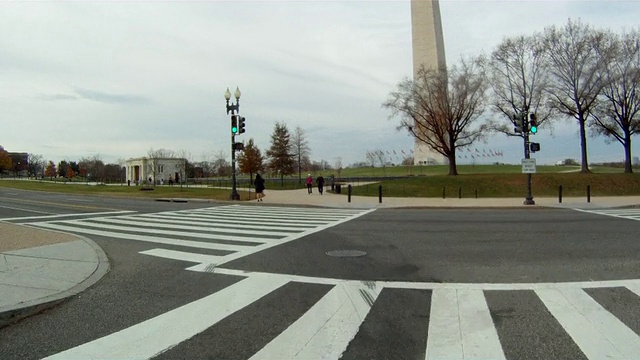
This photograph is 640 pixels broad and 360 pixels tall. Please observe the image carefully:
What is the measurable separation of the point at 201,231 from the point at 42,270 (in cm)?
517

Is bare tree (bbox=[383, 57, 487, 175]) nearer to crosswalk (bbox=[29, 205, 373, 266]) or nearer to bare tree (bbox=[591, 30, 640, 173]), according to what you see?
bare tree (bbox=[591, 30, 640, 173])

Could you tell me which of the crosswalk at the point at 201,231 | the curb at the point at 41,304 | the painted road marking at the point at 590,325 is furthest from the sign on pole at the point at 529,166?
the curb at the point at 41,304

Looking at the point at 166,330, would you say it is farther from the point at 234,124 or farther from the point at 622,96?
the point at 622,96

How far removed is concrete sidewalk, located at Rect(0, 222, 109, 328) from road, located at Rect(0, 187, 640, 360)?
0.25m

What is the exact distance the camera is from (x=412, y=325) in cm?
430

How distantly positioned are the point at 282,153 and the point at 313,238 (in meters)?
38.5

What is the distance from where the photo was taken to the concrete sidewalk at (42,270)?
4887 mm

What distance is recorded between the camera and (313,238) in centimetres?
1028

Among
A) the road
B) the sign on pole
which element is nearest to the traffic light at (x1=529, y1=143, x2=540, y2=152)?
the sign on pole

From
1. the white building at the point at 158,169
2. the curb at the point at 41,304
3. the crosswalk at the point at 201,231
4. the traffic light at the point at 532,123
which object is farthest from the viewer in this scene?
the white building at the point at 158,169

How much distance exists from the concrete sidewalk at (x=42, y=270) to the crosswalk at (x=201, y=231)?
134 centimetres

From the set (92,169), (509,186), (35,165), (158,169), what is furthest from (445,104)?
(35,165)

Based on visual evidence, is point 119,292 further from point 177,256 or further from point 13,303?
point 177,256

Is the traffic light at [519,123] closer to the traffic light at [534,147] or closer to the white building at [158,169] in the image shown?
the traffic light at [534,147]
